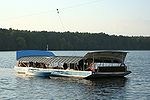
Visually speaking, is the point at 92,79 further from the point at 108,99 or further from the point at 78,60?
the point at 108,99

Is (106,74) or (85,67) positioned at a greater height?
(85,67)

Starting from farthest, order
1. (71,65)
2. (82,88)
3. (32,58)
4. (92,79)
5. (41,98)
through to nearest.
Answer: (32,58) < (71,65) < (92,79) < (82,88) < (41,98)

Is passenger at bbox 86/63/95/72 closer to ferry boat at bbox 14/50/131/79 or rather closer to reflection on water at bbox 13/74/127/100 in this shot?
ferry boat at bbox 14/50/131/79

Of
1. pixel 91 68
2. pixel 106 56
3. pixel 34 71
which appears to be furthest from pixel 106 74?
pixel 34 71

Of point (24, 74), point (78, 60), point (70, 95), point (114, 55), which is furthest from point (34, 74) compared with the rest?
point (70, 95)

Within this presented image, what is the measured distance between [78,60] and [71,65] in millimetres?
3071

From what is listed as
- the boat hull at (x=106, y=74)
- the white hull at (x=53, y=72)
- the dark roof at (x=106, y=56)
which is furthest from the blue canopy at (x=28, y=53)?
the boat hull at (x=106, y=74)

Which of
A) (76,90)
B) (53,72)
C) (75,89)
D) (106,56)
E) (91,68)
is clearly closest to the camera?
(76,90)

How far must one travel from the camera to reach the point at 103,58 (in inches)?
2817

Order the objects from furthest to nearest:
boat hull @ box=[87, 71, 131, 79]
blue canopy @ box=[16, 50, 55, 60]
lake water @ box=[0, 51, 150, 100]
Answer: blue canopy @ box=[16, 50, 55, 60], boat hull @ box=[87, 71, 131, 79], lake water @ box=[0, 51, 150, 100]

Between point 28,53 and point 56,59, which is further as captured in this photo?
point 28,53

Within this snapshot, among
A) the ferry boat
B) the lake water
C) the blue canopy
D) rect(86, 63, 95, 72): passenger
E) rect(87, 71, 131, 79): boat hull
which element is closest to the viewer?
the lake water

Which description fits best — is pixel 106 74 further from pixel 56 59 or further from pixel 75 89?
pixel 75 89

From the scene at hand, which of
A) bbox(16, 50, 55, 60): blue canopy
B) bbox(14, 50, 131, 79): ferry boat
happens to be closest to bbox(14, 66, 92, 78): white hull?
bbox(14, 50, 131, 79): ferry boat
